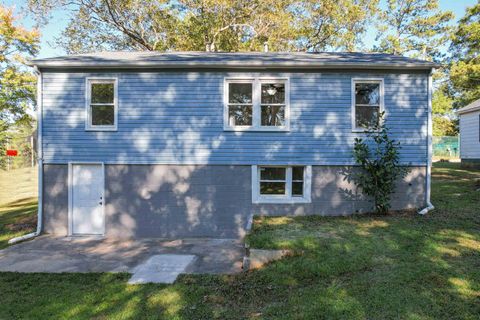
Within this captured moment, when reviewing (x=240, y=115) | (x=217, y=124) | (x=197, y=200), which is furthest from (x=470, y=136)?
(x=197, y=200)

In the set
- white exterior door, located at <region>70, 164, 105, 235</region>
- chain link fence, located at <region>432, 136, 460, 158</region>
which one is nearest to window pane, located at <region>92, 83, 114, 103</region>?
white exterior door, located at <region>70, 164, 105, 235</region>

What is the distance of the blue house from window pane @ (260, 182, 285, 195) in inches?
9.2

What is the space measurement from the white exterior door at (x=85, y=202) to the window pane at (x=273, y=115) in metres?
5.27

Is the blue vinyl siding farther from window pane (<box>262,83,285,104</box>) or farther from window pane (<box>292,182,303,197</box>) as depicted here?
window pane (<box>292,182,303,197</box>)

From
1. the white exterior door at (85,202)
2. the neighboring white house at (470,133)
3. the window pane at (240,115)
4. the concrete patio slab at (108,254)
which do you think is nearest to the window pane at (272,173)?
the window pane at (240,115)

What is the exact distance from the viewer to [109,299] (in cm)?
511

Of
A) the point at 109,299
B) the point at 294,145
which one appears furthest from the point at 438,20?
the point at 109,299

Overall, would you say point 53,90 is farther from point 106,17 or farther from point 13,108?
point 106,17

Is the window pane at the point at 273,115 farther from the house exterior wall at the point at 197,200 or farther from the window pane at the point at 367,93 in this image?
the window pane at the point at 367,93

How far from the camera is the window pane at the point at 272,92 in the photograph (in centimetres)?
934

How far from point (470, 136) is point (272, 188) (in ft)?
51.4

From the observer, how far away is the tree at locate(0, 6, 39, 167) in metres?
12.3

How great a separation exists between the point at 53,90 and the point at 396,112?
1011 centimetres

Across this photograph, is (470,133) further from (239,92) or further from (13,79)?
(13,79)
